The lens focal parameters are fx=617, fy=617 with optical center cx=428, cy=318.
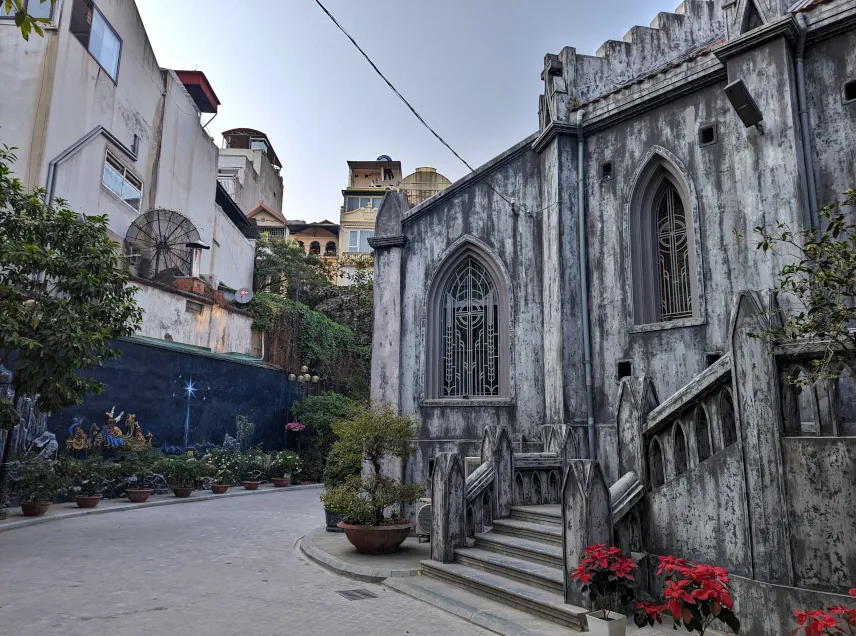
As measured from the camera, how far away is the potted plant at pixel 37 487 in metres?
14.3

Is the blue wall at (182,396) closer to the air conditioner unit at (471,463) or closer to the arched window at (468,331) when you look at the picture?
the arched window at (468,331)

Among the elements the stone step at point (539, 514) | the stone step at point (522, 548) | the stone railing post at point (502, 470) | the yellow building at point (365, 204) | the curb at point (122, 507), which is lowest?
the curb at point (122, 507)

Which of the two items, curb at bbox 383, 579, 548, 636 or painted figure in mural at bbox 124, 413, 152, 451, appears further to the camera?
painted figure in mural at bbox 124, 413, 152, 451

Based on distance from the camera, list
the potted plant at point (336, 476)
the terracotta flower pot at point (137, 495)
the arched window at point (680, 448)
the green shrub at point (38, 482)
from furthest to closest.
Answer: the terracotta flower pot at point (137, 495)
the green shrub at point (38, 482)
the potted plant at point (336, 476)
the arched window at point (680, 448)

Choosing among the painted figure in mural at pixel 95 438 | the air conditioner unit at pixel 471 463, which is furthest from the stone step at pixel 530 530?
the painted figure in mural at pixel 95 438

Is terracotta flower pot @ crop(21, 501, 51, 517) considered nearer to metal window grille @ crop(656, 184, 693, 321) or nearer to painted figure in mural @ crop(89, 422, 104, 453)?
painted figure in mural @ crop(89, 422, 104, 453)

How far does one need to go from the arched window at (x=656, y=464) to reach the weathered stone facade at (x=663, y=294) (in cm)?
2

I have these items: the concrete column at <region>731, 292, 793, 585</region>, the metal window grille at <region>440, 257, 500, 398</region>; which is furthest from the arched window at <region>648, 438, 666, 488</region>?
the metal window grille at <region>440, 257, 500, 398</region>

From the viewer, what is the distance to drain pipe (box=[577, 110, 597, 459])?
34.2 ft

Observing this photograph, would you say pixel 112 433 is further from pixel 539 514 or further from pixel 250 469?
pixel 539 514

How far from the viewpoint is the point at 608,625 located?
552 centimetres

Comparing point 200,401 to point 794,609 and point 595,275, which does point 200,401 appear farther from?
point 794,609

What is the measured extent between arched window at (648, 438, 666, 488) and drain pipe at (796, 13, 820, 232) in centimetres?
396

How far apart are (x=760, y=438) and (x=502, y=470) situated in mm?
4343
